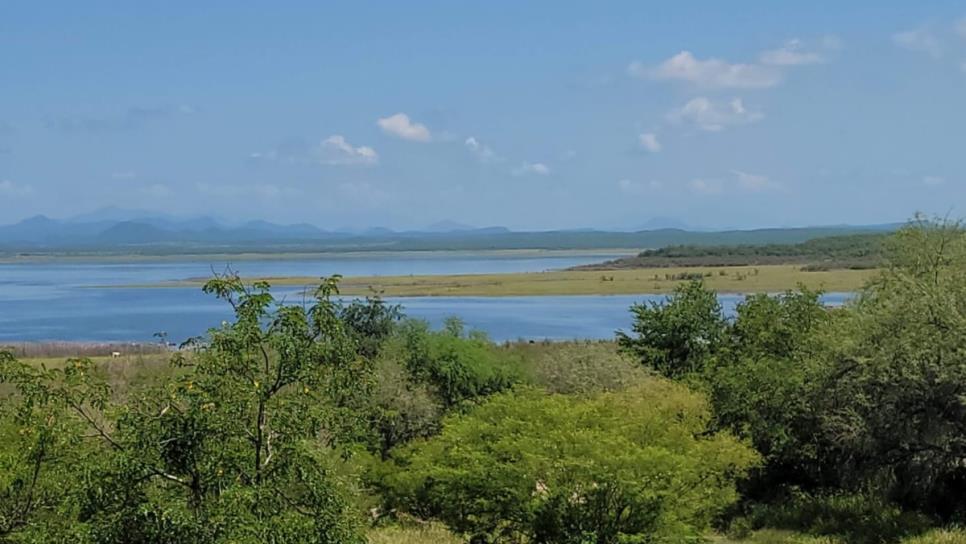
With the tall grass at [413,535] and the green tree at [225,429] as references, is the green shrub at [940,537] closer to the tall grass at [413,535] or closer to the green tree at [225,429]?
the tall grass at [413,535]

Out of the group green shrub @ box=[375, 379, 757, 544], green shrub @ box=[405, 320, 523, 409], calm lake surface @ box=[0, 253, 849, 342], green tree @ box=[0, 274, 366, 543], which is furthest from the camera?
calm lake surface @ box=[0, 253, 849, 342]

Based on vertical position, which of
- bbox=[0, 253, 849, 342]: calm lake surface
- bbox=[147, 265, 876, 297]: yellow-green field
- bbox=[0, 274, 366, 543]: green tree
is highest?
bbox=[0, 274, 366, 543]: green tree

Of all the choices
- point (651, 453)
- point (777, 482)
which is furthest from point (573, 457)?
point (777, 482)

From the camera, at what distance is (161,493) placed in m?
10.9

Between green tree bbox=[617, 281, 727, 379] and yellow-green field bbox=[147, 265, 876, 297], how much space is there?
166ft

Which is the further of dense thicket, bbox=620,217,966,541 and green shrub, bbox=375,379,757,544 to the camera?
dense thicket, bbox=620,217,966,541

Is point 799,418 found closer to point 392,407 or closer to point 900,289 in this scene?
point 900,289

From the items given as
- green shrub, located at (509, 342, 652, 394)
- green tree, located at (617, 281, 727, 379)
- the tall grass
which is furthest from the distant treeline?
the tall grass

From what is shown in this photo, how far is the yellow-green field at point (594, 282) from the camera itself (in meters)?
102

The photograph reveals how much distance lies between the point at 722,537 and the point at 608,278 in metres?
96.3

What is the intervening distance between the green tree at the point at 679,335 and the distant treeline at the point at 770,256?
300 ft

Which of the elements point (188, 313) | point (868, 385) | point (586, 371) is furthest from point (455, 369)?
point (188, 313)

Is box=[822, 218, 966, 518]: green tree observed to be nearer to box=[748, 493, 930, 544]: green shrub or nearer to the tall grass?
box=[748, 493, 930, 544]: green shrub

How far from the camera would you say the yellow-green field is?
101812 millimetres
